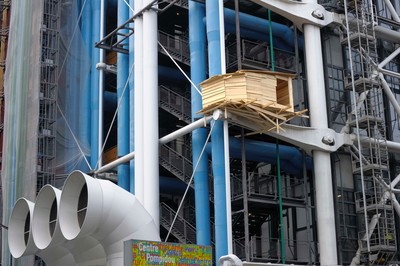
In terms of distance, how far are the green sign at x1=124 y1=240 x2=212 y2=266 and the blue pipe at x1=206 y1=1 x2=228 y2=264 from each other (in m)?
5.73

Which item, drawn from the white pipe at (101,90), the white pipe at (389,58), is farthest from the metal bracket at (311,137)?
the white pipe at (101,90)

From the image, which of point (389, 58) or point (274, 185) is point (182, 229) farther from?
point (389, 58)

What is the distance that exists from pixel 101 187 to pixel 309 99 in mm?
12347

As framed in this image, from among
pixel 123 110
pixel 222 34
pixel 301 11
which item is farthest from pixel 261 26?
pixel 123 110

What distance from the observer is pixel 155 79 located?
35281 millimetres

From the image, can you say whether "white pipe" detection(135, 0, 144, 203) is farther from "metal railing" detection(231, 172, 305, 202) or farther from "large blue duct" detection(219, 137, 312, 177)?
"metal railing" detection(231, 172, 305, 202)

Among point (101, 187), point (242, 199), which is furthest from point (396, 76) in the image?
point (101, 187)

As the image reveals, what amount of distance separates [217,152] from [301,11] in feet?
25.7

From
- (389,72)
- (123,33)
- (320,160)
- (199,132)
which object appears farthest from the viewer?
(123,33)

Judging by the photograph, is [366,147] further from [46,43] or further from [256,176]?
[46,43]

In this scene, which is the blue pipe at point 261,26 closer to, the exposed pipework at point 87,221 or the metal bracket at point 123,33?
the metal bracket at point 123,33

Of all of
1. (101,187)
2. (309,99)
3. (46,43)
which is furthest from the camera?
(46,43)

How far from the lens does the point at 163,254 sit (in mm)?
23656

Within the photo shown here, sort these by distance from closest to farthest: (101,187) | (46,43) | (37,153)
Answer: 1. (101,187)
2. (37,153)
3. (46,43)
